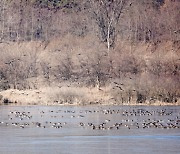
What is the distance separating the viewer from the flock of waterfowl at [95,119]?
26839 mm

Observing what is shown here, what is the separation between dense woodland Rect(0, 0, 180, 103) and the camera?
47562 mm

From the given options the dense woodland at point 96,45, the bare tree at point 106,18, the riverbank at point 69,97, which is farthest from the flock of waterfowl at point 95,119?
the bare tree at point 106,18

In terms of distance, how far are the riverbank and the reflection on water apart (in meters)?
6.63

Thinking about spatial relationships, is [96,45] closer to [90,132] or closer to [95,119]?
[95,119]

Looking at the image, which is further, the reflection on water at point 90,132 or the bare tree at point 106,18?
the bare tree at point 106,18

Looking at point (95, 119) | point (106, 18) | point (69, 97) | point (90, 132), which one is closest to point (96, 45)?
point (106, 18)

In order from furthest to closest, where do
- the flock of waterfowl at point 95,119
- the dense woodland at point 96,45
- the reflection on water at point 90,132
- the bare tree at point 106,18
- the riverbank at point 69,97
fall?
the bare tree at point 106,18
the dense woodland at point 96,45
the riverbank at point 69,97
the flock of waterfowl at point 95,119
the reflection on water at point 90,132

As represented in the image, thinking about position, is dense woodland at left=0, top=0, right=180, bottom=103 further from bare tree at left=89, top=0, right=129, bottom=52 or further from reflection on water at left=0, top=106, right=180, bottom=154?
reflection on water at left=0, top=106, right=180, bottom=154

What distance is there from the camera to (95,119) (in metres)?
30.7

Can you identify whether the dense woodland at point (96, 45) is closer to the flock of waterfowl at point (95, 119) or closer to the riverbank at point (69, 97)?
the riverbank at point (69, 97)

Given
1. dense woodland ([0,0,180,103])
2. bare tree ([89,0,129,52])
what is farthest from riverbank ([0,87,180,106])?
bare tree ([89,0,129,52])

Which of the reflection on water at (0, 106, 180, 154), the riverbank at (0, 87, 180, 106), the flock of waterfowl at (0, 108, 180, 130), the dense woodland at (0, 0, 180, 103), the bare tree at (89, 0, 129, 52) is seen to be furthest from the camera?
the bare tree at (89, 0, 129, 52)

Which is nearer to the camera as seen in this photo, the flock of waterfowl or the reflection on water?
the reflection on water

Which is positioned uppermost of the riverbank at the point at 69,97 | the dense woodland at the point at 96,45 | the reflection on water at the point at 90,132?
the dense woodland at the point at 96,45
